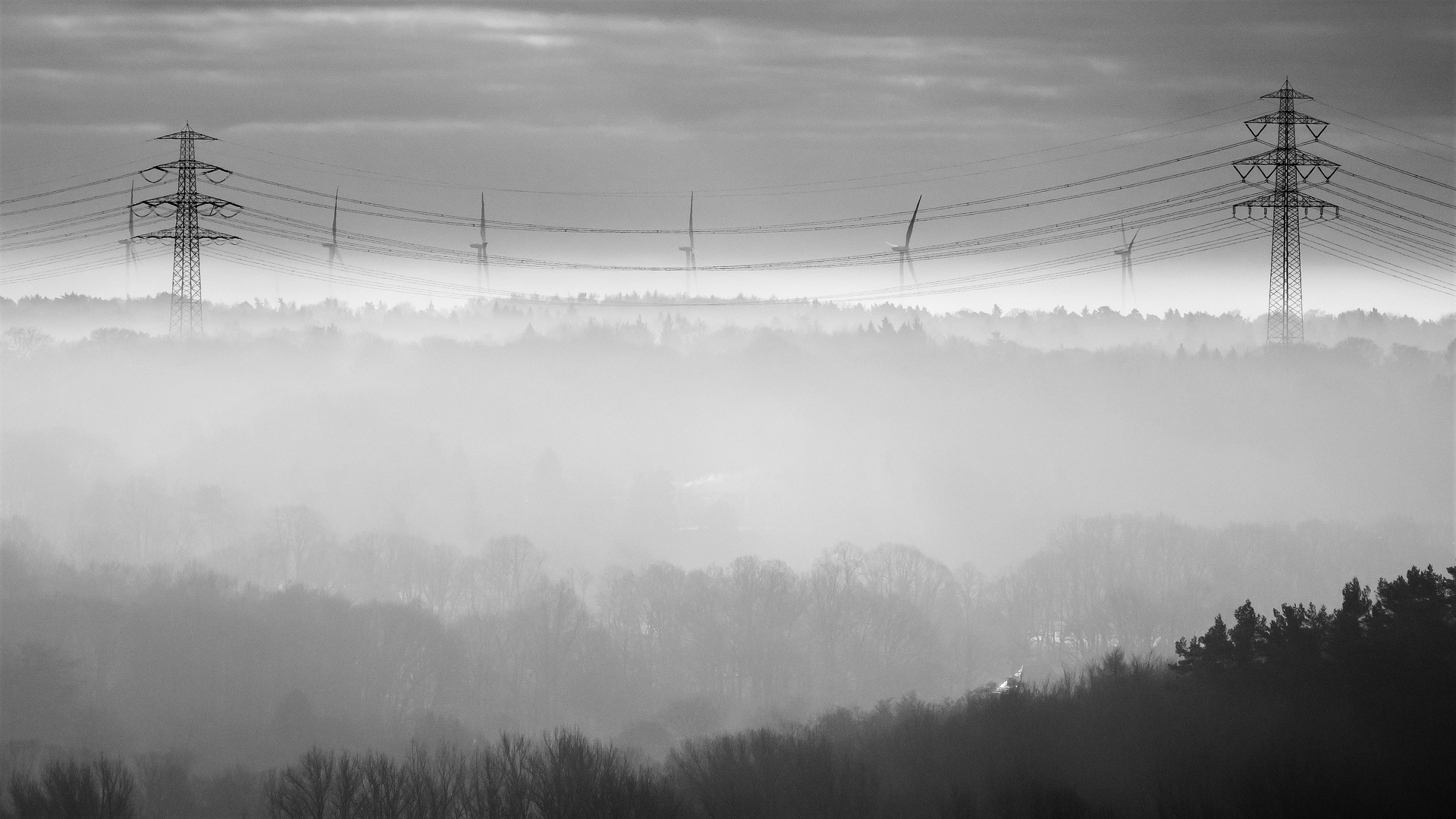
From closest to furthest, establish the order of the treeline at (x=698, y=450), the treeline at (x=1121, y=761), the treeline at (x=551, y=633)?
the treeline at (x=1121, y=761) → the treeline at (x=551, y=633) → the treeline at (x=698, y=450)

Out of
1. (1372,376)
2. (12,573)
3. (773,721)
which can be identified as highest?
(1372,376)

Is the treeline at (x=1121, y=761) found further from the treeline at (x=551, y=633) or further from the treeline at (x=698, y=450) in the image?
the treeline at (x=698, y=450)

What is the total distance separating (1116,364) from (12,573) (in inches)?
5185

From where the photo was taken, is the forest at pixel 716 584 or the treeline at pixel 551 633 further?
the treeline at pixel 551 633

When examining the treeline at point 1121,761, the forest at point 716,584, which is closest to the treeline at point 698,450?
the forest at point 716,584

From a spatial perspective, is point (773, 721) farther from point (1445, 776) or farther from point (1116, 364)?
point (1116, 364)

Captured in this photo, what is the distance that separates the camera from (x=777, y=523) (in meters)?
146

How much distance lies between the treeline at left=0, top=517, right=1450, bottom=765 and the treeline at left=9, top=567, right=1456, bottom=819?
51.7 feet

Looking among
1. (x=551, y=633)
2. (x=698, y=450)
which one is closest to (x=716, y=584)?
(x=551, y=633)

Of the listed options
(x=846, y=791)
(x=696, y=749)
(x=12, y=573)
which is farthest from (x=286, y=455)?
(x=846, y=791)

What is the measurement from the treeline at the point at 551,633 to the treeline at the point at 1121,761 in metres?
15.8

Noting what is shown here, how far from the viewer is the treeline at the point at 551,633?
221 ft

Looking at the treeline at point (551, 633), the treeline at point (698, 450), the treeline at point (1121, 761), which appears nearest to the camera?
the treeline at point (1121, 761)

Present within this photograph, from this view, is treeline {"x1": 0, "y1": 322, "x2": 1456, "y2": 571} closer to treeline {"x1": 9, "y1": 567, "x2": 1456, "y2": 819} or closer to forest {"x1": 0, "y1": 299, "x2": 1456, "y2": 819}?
forest {"x1": 0, "y1": 299, "x2": 1456, "y2": 819}
